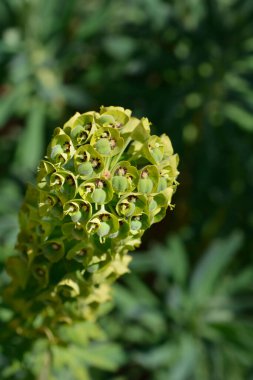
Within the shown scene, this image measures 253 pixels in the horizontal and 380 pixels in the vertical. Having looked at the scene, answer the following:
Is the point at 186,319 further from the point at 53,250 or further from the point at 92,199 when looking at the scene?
the point at 92,199

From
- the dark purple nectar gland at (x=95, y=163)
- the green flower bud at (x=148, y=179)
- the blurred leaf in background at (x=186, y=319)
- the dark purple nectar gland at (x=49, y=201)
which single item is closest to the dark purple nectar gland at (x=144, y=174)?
the green flower bud at (x=148, y=179)

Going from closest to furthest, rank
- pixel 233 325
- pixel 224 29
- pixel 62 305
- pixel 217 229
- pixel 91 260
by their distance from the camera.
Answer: pixel 91 260 → pixel 62 305 → pixel 233 325 → pixel 224 29 → pixel 217 229

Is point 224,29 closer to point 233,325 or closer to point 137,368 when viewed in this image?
point 233,325

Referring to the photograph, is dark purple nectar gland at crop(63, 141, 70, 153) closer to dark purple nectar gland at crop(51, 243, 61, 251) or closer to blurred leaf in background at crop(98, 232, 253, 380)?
dark purple nectar gland at crop(51, 243, 61, 251)

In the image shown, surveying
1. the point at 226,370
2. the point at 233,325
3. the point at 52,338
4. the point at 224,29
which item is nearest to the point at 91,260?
the point at 52,338

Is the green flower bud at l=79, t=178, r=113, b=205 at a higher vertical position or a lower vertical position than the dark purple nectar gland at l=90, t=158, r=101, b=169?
lower

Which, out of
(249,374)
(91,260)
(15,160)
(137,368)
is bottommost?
(91,260)

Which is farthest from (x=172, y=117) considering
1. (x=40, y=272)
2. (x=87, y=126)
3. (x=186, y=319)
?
(x=87, y=126)

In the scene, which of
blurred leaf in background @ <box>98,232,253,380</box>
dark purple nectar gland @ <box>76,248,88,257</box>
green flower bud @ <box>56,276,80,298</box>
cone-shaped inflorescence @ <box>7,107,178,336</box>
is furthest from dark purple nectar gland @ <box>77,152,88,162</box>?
blurred leaf in background @ <box>98,232,253,380</box>
